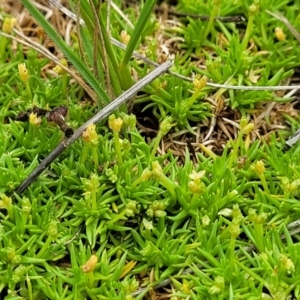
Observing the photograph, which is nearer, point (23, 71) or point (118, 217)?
point (118, 217)

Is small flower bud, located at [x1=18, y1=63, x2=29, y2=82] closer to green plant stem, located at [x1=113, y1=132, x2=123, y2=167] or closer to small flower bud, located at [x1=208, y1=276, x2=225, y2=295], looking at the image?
green plant stem, located at [x1=113, y1=132, x2=123, y2=167]

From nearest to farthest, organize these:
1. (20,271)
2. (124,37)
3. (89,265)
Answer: (89,265) < (20,271) < (124,37)

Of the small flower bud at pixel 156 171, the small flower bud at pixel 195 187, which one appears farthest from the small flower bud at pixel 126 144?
the small flower bud at pixel 195 187

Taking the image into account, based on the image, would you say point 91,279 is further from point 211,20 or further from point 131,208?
point 211,20

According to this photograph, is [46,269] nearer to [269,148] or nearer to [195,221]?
[195,221]

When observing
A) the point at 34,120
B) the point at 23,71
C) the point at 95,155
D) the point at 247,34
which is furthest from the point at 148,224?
the point at 247,34

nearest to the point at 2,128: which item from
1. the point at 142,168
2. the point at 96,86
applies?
the point at 96,86

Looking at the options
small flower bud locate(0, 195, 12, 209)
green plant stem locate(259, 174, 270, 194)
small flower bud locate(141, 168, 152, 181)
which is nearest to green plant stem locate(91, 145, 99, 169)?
small flower bud locate(141, 168, 152, 181)

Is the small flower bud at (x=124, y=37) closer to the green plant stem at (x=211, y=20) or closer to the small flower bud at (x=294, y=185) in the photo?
the green plant stem at (x=211, y=20)
